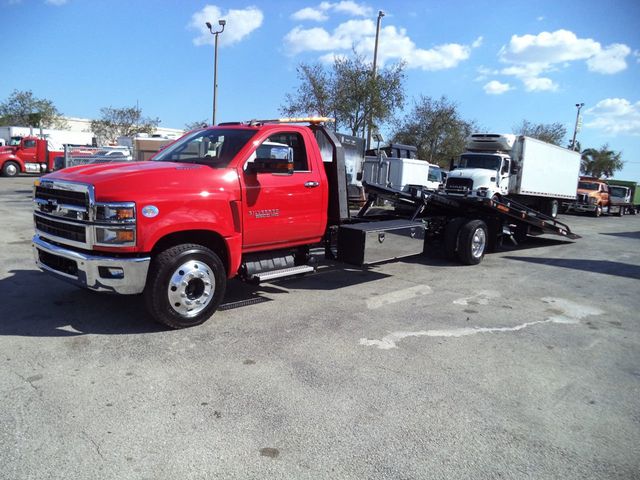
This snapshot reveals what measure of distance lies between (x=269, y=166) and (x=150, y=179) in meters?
1.25

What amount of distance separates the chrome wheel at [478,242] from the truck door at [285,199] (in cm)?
414

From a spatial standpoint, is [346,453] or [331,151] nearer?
[346,453]

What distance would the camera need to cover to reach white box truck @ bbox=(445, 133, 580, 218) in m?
16.7

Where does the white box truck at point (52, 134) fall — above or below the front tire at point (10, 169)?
above

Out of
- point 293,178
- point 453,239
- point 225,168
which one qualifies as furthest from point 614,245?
point 225,168

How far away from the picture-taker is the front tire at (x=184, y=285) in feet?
15.4

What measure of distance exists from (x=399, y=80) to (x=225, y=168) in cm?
1893

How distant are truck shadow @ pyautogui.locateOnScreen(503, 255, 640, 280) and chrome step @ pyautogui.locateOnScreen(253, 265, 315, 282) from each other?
6149 millimetres

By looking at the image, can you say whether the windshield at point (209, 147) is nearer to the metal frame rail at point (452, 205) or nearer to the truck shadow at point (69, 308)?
the truck shadow at point (69, 308)

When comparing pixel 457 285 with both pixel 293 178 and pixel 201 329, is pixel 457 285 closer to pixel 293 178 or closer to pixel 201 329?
pixel 293 178

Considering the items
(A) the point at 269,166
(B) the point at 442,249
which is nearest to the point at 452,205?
(B) the point at 442,249

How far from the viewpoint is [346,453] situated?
118 inches

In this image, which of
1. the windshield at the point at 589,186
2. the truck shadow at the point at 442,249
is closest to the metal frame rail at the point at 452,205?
the truck shadow at the point at 442,249

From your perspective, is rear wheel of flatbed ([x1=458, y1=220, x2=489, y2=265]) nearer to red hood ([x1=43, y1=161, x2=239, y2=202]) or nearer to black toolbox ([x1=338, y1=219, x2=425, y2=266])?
black toolbox ([x1=338, y1=219, x2=425, y2=266])
